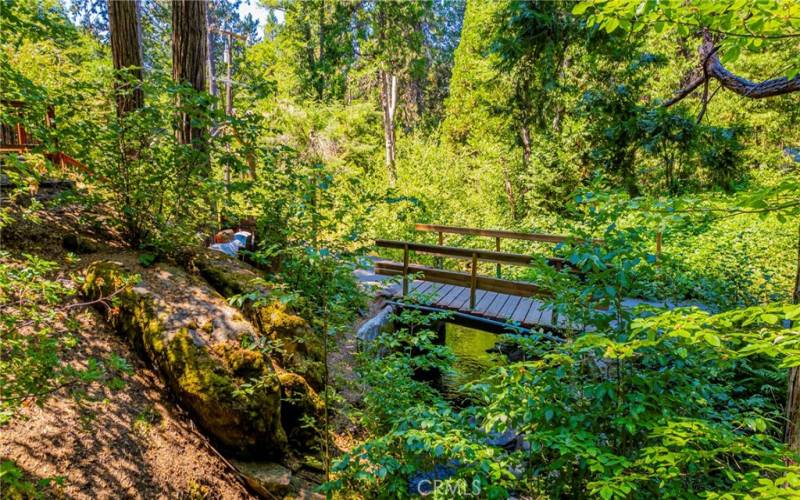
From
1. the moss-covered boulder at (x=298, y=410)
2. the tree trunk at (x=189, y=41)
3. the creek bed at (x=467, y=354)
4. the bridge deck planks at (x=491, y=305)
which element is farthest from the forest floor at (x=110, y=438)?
the creek bed at (x=467, y=354)

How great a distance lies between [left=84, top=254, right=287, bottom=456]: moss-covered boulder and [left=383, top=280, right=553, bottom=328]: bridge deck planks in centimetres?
264

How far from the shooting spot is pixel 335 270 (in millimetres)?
2582

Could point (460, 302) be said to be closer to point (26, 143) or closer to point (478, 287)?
point (478, 287)

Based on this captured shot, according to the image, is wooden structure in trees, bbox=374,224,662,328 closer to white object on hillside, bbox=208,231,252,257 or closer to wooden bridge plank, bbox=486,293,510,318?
wooden bridge plank, bbox=486,293,510,318

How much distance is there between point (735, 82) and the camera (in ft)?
10.5

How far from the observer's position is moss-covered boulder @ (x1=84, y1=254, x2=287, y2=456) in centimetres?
292

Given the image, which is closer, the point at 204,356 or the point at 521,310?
the point at 204,356

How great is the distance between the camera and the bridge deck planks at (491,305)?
5.79m

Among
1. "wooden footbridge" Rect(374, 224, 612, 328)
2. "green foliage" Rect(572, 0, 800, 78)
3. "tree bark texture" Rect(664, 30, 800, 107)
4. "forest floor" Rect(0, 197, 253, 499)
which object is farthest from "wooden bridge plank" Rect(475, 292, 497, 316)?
"green foliage" Rect(572, 0, 800, 78)

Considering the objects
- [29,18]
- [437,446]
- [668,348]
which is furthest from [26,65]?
[668,348]

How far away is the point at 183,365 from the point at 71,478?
897 millimetres

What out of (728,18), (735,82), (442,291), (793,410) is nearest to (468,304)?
(442,291)

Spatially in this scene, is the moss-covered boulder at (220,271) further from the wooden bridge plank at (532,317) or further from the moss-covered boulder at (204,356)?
the wooden bridge plank at (532,317)

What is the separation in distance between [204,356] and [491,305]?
451 centimetres
